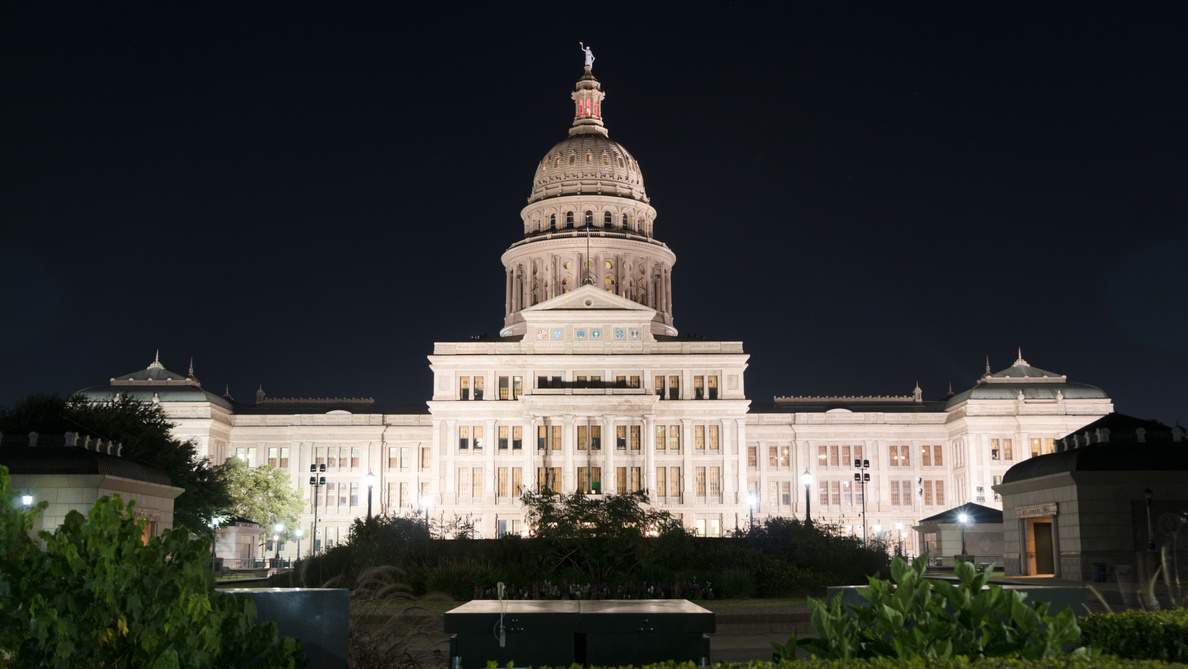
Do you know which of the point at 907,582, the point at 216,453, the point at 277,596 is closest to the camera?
the point at 907,582

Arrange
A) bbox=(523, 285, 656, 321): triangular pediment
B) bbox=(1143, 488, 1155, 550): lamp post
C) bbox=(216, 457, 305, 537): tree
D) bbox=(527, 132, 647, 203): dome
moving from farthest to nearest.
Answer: bbox=(527, 132, 647, 203): dome
bbox=(523, 285, 656, 321): triangular pediment
bbox=(216, 457, 305, 537): tree
bbox=(1143, 488, 1155, 550): lamp post

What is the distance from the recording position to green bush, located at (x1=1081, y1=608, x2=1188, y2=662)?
11.6 meters

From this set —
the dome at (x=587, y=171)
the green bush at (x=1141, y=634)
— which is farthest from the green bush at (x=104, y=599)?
the dome at (x=587, y=171)

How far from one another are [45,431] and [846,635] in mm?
40247

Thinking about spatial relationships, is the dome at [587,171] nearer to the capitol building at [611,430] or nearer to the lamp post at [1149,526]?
the capitol building at [611,430]

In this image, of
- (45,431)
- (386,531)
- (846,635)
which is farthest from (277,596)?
(45,431)

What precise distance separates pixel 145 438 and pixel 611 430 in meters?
42.8

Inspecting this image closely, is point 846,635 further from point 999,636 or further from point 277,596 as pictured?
point 277,596

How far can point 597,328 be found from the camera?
10075 centimetres

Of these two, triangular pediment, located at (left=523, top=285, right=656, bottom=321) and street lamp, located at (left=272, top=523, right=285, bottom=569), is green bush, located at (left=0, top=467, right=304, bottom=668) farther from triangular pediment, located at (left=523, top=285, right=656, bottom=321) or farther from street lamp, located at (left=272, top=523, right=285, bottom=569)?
triangular pediment, located at (left=523, top=285, right=656, bottom=321)

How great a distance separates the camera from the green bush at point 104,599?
29.4ft

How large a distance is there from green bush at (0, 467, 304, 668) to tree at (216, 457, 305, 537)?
8060 centimetres

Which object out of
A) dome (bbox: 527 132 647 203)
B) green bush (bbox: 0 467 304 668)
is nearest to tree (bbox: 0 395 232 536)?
green bush (bbox: 0 467 304 668)

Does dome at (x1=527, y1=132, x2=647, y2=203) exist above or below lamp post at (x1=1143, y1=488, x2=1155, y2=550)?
above
